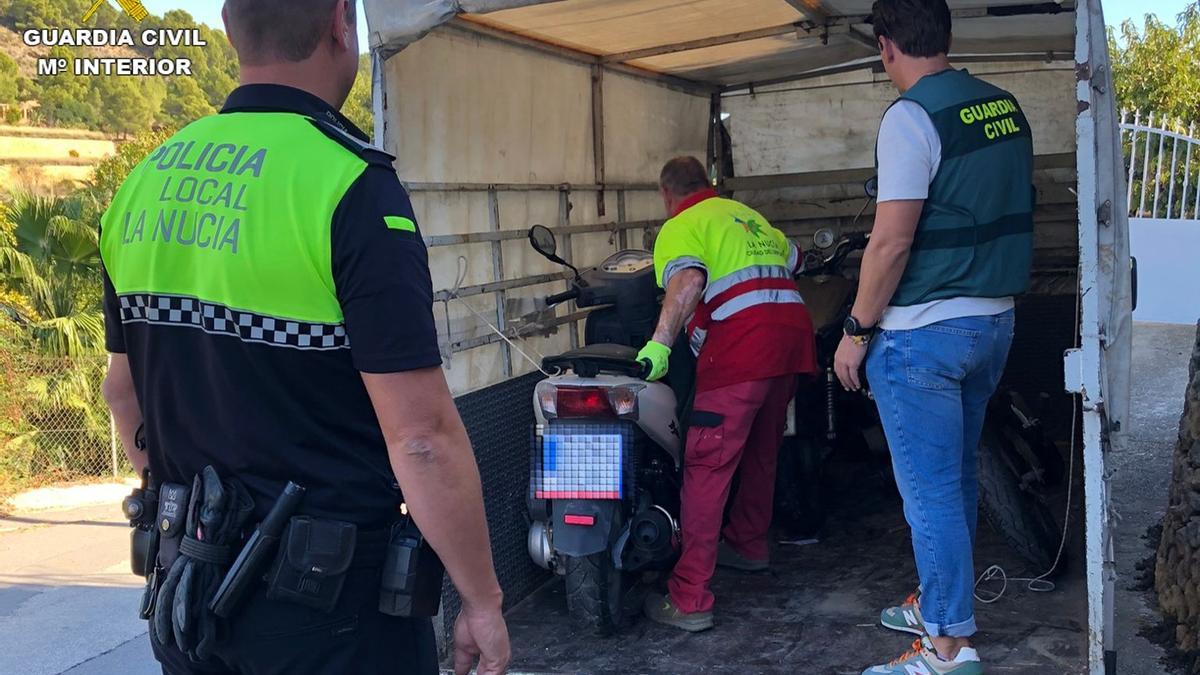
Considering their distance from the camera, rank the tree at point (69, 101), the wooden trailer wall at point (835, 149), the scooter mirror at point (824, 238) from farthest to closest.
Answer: the tree at point (69, 101) < the wooden trailer wall at point (835, 149) < the scooter mirror at point (824, 238)

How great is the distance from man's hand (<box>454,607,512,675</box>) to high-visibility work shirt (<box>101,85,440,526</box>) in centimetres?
25

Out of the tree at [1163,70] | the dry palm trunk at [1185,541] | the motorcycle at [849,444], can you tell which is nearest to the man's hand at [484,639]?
the motorcycle at [849,444]

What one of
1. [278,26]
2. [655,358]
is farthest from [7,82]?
[278,26]

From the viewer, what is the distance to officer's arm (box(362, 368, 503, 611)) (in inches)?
73.3

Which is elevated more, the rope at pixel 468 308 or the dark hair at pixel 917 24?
the dark hair at pixel 917 24

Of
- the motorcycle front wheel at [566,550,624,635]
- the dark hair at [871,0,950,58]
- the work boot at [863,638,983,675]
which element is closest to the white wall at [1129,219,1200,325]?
the dark hair at [871,0,950,58]

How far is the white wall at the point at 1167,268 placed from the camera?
1130 cm

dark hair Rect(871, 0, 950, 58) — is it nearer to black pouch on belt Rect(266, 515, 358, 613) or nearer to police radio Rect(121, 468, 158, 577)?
black pouch on belt Rect(266, 515, 358, 613)

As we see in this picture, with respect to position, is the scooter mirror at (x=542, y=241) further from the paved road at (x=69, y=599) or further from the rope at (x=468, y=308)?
the paved road at (x=69, y=599)

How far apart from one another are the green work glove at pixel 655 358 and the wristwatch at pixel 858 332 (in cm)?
90

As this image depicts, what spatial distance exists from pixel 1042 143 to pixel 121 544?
265 inches

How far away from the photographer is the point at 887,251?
3.30 m

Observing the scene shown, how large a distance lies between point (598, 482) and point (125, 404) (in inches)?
80.2

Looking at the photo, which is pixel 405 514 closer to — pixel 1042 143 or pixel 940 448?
pixel 940 448
